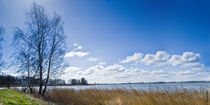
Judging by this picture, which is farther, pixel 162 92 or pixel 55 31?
pixel 55 31

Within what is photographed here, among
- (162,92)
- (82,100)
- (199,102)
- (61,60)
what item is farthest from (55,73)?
(199,102)

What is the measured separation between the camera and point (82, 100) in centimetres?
907

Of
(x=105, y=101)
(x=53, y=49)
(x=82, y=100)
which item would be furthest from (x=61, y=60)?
(x=105, y=101)

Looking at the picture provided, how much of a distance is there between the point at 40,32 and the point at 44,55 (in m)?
2.15

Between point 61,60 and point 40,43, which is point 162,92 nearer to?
point 61,60

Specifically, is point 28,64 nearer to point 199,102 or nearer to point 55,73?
point 55,73

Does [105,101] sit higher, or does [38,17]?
[38,17]

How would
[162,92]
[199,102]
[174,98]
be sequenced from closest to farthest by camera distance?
[199,102], [174,98], [162,92]

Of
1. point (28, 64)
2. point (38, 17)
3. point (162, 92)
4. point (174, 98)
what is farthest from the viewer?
point (38, 17)

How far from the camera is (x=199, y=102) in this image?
12.3 feet

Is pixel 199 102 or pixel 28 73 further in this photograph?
pixel 28 73

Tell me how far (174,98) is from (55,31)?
40.2ft

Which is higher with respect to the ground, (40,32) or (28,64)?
(40,32)

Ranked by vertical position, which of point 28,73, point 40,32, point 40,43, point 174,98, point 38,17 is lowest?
point 174,98
